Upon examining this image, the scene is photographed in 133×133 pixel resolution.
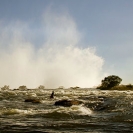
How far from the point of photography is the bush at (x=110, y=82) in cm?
12041

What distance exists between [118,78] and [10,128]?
118 meters

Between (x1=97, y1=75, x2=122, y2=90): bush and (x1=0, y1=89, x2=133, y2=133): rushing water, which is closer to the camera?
(x1=0, y1=89, x2=133, y2=133): rushing water

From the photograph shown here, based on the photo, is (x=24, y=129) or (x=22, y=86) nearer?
(x=24, y=129)

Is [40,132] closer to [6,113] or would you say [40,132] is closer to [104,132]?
[104,132]

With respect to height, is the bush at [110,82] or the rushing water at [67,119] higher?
the bush at [110,82]

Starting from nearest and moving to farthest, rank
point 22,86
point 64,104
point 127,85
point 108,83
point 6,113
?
point 6,113 → point 64,104 → point 127,85 → point 108,83 → point 22,86

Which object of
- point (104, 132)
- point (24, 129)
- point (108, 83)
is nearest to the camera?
point (104, 132)

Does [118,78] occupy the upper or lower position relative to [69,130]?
upper

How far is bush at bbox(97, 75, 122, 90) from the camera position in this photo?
120412 mm

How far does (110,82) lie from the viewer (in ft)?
397

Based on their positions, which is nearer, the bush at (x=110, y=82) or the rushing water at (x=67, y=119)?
the rushing water at (x=67, y=119)

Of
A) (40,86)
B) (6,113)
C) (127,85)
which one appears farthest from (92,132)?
(40,86)

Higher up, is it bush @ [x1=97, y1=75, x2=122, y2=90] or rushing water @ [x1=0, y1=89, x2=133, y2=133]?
bush @ [x1=97, y1=75, x2=122, y2=90]

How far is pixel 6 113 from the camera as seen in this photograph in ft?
57.5
